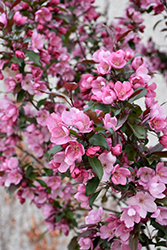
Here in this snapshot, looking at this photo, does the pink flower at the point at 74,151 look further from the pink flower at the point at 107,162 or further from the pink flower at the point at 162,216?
the pink flower at the point at 162,216

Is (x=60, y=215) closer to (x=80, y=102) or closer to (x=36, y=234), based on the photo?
(x=80, y=102)

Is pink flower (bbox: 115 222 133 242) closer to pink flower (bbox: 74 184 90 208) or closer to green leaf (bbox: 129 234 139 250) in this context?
green leaf (bbox: 129 234 139 250)

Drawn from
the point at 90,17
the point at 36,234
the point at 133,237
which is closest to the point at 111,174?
the point at 133,237

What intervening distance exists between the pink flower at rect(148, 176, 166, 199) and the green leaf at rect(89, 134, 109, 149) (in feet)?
0.61

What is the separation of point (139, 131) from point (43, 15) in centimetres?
75

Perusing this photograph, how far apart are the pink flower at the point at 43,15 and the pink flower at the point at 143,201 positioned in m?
0.85

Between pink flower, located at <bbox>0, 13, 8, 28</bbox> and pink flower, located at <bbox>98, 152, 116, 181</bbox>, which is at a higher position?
pink flower, located at <bbox>0, 13, 8, 28</bbox>

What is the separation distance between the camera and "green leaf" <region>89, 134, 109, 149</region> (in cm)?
59

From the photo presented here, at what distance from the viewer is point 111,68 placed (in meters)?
0.78

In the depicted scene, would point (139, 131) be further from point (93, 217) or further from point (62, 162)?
point (93, 217)

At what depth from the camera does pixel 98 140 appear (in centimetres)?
60

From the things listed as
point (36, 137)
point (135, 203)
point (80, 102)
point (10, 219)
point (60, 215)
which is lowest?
point (10, 219)

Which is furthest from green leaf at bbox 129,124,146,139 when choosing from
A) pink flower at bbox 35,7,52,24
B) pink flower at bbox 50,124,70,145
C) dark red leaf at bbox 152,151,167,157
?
pink flower at bbox 35,7,52,24

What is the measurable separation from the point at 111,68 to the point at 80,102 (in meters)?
0.52
